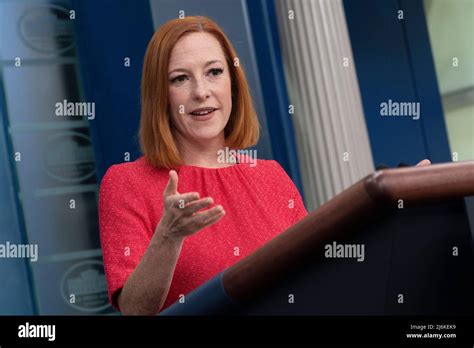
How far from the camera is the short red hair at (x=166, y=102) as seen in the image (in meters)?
1.35

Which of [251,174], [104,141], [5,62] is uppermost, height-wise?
Answer: [5,62]

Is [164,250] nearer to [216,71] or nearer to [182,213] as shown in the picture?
[182,213]

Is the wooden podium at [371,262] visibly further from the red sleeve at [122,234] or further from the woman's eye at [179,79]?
the woman's eye at [179,79]

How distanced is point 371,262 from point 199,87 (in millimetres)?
539

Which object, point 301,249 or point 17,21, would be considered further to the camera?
point 17,21

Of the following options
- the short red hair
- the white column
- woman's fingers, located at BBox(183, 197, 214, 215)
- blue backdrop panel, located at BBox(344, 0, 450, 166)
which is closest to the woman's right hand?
woman's fingers, located at BBox(183, 197, 214, 215)

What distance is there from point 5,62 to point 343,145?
0.89 meters

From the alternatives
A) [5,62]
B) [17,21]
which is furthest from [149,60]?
[17,21]

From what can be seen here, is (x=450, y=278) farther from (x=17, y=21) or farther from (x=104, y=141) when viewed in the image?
(x=17, y=21)

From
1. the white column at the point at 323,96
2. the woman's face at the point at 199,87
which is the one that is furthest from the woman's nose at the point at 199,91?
the white column at the point at 323,96

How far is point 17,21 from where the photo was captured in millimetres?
2199

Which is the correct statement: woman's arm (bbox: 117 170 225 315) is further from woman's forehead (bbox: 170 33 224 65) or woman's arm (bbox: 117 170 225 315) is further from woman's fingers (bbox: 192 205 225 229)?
woman's forehead (bbox: 170 33 224 65)

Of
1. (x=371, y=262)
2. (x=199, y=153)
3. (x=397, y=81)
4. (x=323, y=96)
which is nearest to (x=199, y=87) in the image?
(x=199, y=153)

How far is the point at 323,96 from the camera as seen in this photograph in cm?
234
